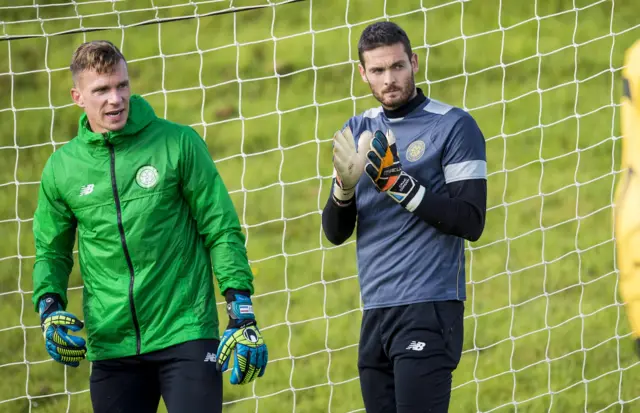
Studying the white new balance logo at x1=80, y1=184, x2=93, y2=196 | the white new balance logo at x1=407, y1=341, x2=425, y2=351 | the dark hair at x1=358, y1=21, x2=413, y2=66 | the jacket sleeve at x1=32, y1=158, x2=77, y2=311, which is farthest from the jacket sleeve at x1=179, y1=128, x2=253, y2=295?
the dark hair at x1=358, y1=21, x2=413, y2=66

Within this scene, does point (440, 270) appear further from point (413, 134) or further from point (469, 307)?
point (469, 307)

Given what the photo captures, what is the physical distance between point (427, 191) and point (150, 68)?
15.8ft

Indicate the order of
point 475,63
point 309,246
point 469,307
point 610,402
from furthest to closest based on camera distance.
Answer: point 475,63, point 309,246, point 469,307, point 610,402

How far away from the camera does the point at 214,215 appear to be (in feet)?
12.2

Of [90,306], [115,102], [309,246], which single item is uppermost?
[115,102]

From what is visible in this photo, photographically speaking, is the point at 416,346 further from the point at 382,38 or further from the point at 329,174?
the point at 329,174

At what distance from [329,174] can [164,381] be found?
12.0 feet

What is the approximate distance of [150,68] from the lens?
8.18 metres

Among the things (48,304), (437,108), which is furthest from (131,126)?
(437,108)

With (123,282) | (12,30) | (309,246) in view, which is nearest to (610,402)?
(309,246)

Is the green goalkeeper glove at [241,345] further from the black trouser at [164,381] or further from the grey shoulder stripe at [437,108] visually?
the grey shoulder stripe at [437,108]

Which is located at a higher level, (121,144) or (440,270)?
(121,144)

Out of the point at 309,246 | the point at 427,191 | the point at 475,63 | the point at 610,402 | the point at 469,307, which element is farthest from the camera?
the point at 475,63

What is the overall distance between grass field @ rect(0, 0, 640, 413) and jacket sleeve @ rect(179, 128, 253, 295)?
6.85ft
